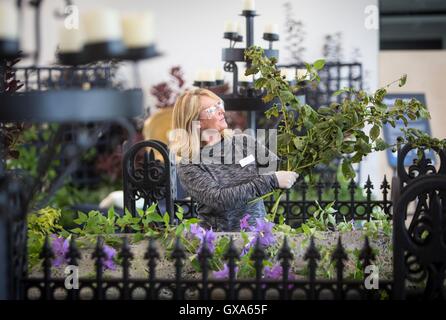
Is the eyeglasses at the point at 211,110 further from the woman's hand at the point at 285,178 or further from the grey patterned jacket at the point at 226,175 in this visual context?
the woman's hand at the point at 285,178

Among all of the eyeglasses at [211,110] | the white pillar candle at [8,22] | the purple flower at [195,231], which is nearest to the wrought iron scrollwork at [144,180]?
the eyeglasses at [211,110]

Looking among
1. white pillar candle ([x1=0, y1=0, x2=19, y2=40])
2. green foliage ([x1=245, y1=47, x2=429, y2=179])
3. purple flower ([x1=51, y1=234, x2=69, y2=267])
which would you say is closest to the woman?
green foliage ([x1=245, y1=47, x2=429, y2=179])

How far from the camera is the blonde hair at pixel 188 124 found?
388 cm

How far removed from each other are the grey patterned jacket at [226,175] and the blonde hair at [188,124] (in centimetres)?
5

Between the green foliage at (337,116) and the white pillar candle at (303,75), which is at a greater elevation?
the white pillar candle at (303,75)

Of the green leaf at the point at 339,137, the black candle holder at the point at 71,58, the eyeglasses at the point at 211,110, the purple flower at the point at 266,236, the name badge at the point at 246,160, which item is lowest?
the purple flower at the point at 266,236

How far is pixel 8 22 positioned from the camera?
225cm

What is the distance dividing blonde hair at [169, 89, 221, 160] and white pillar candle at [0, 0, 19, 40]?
1653 mm

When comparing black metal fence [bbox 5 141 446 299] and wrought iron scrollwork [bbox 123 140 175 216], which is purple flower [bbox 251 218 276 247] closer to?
black metal fence [bbox 5 141 446 299]

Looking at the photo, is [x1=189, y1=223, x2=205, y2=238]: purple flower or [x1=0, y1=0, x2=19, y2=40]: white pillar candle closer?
[x1=0, y1=0, x2=19, y2=40]: white pillar candle

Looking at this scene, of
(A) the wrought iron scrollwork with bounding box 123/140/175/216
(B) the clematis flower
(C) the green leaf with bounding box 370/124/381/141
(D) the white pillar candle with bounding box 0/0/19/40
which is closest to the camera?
(D) the white pillar candle with bounding box 0/0/19/40

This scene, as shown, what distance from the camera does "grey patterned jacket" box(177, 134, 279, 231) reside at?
12.6 ft

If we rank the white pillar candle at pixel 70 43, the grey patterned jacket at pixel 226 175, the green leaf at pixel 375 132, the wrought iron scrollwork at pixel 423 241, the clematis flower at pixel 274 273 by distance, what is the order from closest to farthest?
the white pillar candle at pixel 70 43 → the wrought iron scrollwork at pixel 423 241 → the clematis flower at pixel 274 273 → the green leaf at pixel 375 132 → the grey patterned jacket at pixel 226 175
